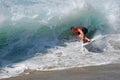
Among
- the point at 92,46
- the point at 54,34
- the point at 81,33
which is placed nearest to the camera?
the point at 92,46

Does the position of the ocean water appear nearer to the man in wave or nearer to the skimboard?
the skimboard

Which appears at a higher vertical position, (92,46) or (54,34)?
(54,34)

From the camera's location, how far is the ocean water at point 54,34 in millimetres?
7574

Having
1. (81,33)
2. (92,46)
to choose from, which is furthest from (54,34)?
(92,46)

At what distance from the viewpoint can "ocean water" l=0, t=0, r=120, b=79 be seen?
757 centimetres

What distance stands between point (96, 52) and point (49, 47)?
1.21 m

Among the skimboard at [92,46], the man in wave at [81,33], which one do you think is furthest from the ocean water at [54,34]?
the man in wave at [81,33]

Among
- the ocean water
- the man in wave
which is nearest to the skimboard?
the ocean water

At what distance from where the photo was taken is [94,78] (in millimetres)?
6254

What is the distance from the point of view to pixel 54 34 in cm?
1000

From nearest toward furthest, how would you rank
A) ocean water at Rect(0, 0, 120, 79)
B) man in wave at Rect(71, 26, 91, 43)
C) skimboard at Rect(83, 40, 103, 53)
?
ocean water at Rect(0, 0, 120, 79) < skimboard at Rect(83, 40, 103, 53) < man in wave at Rect(71, 26, 91, 43)

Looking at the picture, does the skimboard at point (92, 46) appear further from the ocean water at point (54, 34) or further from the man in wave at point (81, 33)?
the man in wave at point (81, 33)

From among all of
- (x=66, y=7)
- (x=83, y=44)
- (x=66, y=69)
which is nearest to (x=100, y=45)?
(x=83, y=44)

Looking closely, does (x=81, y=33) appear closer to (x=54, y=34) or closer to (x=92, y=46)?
(x=92, y=46)
